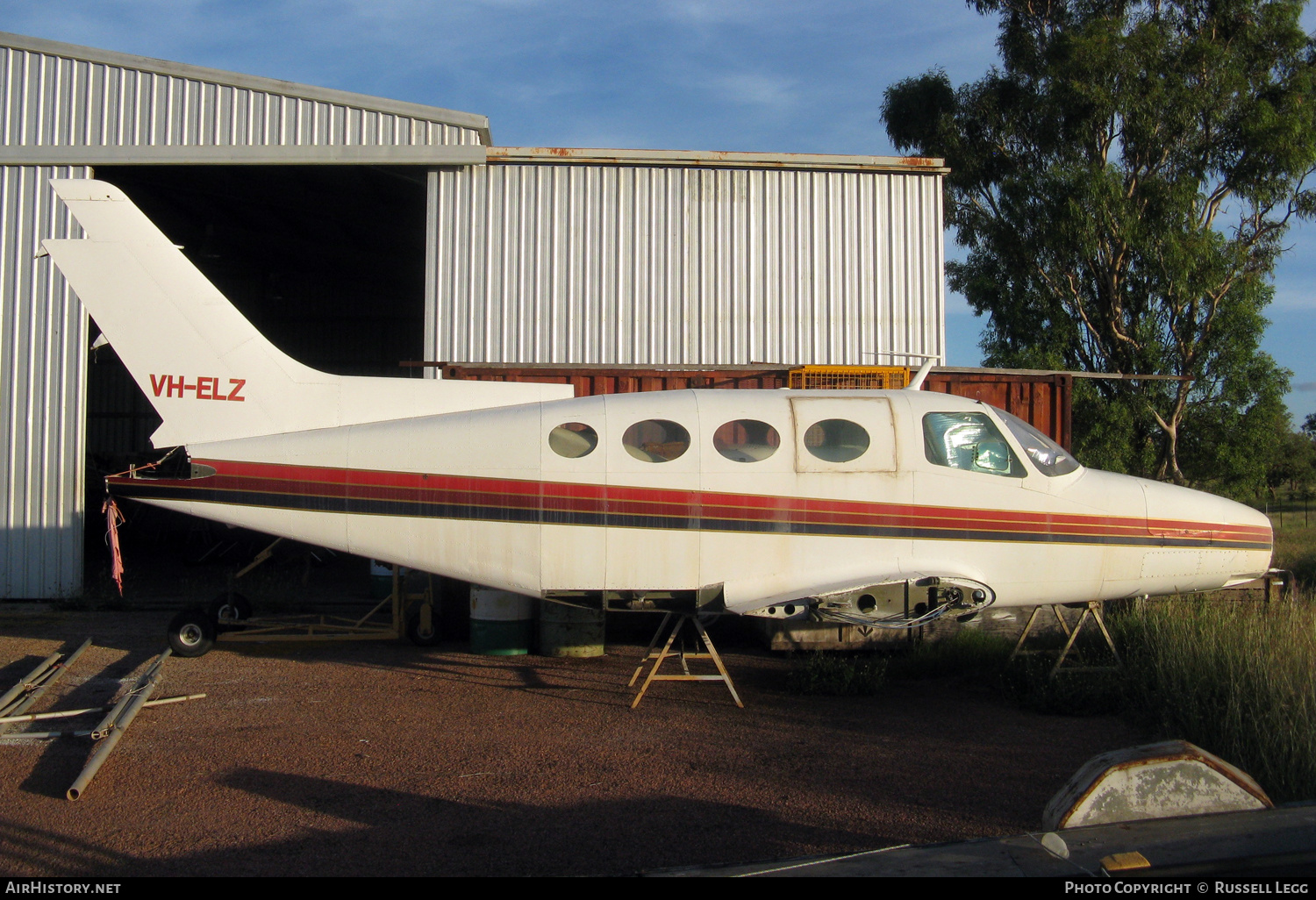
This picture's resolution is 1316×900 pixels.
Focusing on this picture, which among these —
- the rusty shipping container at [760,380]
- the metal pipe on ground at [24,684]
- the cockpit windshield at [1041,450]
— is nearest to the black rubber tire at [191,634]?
the metal pipe on ground at [24,684]

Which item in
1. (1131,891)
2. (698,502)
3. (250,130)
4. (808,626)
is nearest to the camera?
(1131,891)

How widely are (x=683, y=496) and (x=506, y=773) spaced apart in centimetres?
279

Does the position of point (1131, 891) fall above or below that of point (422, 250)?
below

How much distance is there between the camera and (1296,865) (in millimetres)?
2725

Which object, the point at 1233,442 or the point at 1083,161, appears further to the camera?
the point at 1083,161

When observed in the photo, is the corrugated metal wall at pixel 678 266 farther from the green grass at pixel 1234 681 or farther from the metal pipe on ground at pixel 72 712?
the metal pipe on ground at pixel 72 712

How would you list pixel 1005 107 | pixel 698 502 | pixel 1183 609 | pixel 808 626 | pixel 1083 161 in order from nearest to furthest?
1. pixel 698 502
2. pixel 1183 609
3. pixel 808 626
4. pixel 1083 161
5. pixel 1005 107

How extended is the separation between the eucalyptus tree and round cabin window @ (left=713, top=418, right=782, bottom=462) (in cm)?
2033

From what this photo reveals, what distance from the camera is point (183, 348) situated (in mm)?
8109

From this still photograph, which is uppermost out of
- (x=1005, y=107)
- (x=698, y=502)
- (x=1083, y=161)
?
(x=1005, y=107)

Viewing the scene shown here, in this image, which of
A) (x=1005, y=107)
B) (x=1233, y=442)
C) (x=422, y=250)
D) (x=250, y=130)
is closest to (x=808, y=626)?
(x=250, y=130)

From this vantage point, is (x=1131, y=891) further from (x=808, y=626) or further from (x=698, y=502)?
(x=808, y=626)

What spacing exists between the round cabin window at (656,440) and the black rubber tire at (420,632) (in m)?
4.53

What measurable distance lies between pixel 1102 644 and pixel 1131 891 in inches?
297
